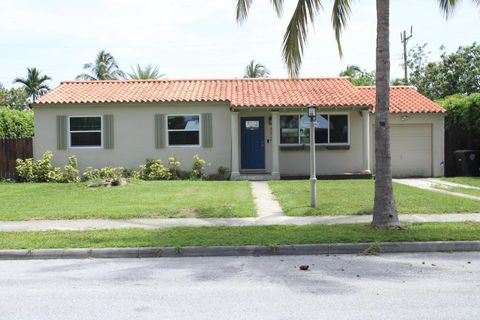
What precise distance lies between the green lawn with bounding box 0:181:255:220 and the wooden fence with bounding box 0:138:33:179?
2.91m

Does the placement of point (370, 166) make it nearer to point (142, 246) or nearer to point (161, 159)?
point (161, 159)

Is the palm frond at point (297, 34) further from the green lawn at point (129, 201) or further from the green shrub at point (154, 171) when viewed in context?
the green shrub at point (154, 171)

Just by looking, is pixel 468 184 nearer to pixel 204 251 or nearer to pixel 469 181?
pixel 469 181

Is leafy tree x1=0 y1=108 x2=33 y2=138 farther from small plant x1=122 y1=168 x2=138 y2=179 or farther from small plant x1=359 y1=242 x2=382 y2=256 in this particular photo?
small plant x1=359 y1=242 x2=382 y2=256

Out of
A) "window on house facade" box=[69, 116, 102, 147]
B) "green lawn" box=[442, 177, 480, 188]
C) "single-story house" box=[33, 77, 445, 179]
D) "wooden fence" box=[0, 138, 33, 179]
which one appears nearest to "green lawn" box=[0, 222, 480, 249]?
"green lawn" box=[442, 177, 480, 188]

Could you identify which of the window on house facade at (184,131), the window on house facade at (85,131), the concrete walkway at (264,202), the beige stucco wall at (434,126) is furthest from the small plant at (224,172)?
the beige stucco wall at (434,126)

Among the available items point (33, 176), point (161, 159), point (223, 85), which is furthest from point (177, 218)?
point (223, 85)

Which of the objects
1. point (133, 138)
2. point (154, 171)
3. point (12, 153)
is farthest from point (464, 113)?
point (12, 153)

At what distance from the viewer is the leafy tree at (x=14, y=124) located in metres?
26.0

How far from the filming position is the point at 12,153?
850 inches

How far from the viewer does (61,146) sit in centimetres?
2127

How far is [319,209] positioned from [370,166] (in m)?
9.44

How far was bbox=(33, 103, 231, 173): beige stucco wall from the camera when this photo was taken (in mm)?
21281

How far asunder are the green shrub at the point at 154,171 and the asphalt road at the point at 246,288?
12.2 meters
